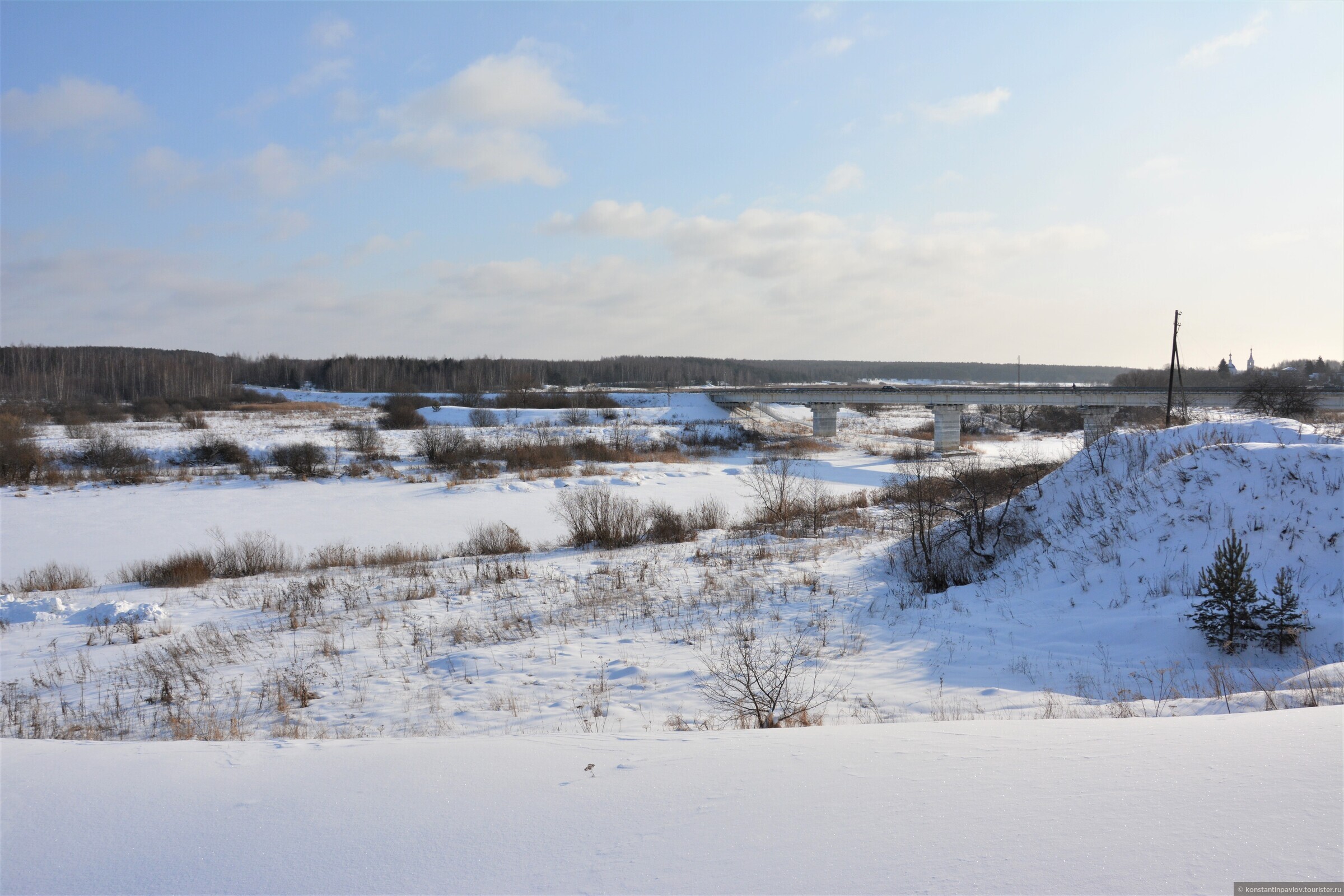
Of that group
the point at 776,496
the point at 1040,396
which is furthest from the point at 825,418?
the point at 776,496

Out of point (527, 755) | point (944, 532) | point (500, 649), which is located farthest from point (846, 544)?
point (527, 755)

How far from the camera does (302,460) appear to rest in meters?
35.5

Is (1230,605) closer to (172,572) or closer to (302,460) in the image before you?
(172,572)

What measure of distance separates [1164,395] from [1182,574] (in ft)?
176

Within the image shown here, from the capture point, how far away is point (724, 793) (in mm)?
3471

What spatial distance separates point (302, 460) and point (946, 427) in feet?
152

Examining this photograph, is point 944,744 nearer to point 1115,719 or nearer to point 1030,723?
point 1030,723

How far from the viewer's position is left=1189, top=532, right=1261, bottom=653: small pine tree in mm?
7449

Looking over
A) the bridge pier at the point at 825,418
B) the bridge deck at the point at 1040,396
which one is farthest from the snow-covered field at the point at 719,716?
the bridge pier at the point at 825,418

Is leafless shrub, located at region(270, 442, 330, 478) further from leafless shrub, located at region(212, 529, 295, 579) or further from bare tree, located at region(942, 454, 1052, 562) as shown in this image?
bare tree, located at region(942, 454, 1052, 562)

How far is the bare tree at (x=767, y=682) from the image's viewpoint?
5895mm

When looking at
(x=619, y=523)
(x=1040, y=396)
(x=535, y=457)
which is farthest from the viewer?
(x=1040, y=396)

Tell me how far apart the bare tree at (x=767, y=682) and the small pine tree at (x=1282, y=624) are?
4.81 m

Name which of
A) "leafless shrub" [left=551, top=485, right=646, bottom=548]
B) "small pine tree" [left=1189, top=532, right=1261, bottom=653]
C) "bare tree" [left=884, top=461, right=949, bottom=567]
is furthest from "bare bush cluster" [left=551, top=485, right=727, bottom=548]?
"small pine tree" [left=1189, top=532, right=1261, bottom=653]
